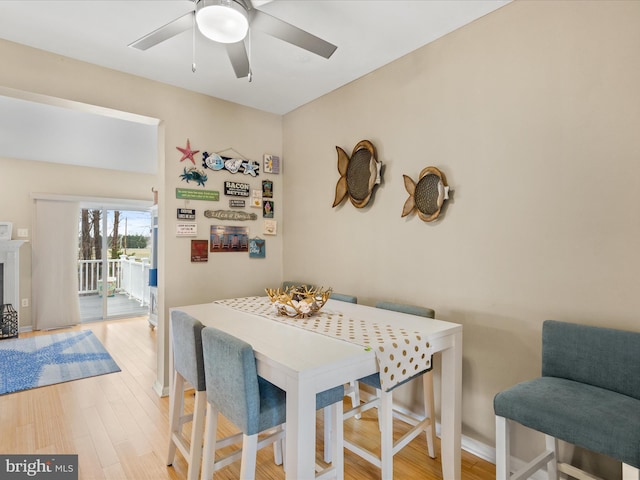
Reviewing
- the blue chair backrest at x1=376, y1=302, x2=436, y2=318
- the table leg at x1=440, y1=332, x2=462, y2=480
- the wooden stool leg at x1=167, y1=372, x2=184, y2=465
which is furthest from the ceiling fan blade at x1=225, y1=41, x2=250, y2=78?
the table leg at x1=440, y1=332, x2=462, y2=480

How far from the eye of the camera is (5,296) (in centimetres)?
467

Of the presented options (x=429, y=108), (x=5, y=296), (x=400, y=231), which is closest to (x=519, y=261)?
(x=400, y=231)

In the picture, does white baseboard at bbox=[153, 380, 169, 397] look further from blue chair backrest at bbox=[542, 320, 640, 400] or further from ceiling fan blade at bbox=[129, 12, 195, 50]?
blue chair backrest at bbox=[542, 320, 640, 400]

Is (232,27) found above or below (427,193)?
above

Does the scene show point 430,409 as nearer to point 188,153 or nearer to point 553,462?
point 553,462

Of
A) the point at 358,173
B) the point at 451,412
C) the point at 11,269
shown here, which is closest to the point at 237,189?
the point at 358,173

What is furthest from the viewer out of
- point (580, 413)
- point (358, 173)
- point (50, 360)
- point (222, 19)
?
point (50, 360)

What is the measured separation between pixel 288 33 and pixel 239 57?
1.17ft

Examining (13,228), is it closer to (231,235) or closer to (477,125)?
(231,235)

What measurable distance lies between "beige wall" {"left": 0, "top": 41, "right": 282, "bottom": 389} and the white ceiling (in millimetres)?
99

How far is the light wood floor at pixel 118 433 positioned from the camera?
191 cm

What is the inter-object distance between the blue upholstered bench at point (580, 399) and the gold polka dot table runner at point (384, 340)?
39cm

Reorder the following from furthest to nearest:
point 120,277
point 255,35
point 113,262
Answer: point 120,277 → point 113,262 → point 255,35

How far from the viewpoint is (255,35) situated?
2232 millimetres
